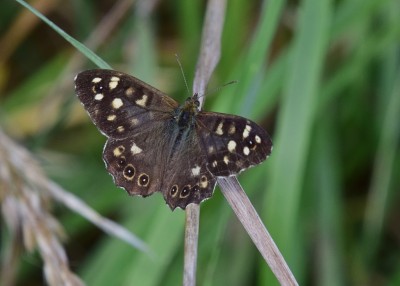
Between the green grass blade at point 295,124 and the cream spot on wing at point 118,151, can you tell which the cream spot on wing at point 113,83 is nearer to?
the cream spot on wing at point 118,151

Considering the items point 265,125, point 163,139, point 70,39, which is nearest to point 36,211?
point 163,139

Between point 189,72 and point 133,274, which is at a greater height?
point 189,72

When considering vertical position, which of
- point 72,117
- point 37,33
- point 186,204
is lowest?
point 186,204

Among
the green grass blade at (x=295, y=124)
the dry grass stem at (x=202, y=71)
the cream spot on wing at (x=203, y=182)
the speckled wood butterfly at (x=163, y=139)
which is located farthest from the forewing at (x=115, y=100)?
the green grass blade at (x=295, y=124)

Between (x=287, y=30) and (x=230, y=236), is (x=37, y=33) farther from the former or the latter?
(x=230, y=236)

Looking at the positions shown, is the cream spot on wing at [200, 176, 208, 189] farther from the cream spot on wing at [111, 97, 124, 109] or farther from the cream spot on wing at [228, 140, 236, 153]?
the cream spot on wing at [111, 97, 124, 109]

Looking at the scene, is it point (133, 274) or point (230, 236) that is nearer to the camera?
point (133, 274)

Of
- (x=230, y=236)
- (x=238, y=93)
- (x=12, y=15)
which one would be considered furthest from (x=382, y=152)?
(x=12, y=15)
